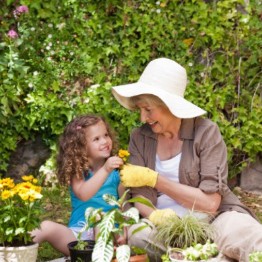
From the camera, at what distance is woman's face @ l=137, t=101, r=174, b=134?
3.72 m

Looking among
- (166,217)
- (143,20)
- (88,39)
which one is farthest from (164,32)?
(166,217)

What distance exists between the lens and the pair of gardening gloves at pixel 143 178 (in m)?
3.62

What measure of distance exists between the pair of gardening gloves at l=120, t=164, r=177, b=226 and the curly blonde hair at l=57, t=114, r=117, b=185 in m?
0.37

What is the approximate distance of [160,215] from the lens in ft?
11.8

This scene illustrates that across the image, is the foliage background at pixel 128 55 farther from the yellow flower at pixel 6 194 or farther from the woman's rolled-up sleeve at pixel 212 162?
the yellow flower at pixel 6 194

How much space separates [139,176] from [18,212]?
2.22 feet

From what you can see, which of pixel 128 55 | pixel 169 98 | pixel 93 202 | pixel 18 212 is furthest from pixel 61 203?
pixel 18 212

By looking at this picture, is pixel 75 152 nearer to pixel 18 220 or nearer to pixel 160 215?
pixel 160 215

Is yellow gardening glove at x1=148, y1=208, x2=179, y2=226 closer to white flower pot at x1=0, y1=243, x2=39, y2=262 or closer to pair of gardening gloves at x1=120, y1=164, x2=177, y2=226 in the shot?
pair of gardening gloves at x1=120, y1=164, x2=177, y2=226

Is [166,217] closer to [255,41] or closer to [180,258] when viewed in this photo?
[180,258]

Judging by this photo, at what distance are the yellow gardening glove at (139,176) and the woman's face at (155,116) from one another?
0.25m

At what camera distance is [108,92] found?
5477 mm

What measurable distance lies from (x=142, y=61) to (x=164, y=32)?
29 centimetres

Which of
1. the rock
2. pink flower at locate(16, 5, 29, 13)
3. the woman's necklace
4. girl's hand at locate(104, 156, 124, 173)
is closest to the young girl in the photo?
girl's hand at locate(104, 156, 124, 173)
